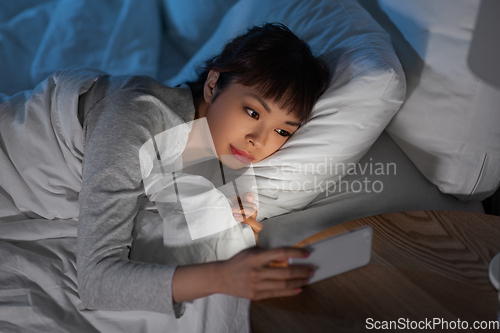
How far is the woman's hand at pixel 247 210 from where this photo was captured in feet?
2.96

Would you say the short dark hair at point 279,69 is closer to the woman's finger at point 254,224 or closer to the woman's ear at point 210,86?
the woman's ear at point 210,86

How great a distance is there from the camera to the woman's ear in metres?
0.97

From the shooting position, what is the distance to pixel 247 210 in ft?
3.07

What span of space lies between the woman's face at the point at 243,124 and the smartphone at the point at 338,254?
1.17 feet

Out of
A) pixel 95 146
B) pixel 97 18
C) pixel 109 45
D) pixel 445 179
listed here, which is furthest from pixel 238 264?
pixel 97 18

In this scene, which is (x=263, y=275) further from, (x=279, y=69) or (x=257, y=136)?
(x=279, y=69)

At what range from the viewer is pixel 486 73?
839 millimetres

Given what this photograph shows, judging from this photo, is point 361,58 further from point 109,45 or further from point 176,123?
point 109,45

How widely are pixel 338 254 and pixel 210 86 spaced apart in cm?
56

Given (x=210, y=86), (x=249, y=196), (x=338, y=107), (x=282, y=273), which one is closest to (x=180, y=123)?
(x=210, y=86)

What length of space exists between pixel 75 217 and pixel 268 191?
1.54ft

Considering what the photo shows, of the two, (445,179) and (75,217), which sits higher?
(445,179)

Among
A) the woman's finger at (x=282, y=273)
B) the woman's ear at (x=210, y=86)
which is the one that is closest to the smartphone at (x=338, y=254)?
the woman's finger at (x=282, y=273)

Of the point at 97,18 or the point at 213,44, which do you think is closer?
the point at 213,44
